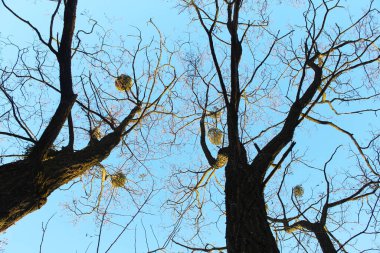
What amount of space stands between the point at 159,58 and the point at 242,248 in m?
4.03

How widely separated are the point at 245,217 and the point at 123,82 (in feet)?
10.1

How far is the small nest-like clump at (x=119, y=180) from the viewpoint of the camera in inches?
195

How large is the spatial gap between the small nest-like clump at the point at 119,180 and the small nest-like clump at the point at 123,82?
122cm

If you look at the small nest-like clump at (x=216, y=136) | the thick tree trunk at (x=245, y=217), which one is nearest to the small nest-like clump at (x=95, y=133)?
the small nest-like clump at (x=216, y=136)

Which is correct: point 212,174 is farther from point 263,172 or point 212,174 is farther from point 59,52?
point 59,52

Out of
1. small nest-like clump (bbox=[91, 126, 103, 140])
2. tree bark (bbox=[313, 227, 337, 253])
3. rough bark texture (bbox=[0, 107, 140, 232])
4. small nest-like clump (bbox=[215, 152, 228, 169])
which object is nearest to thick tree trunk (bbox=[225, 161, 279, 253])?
tree bark (bbox=[313, 227, 337, 253])

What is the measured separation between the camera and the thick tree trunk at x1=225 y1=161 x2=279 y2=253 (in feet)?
6.49

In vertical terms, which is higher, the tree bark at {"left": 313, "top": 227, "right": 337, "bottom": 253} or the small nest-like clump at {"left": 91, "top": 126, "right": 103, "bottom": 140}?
the small nest-like clump at {"left": 91, "top": 126, "right": 103, "bottom": 140}

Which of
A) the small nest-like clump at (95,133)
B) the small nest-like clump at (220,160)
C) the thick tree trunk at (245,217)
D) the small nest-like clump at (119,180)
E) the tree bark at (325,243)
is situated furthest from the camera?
the small nest-like clump at (119,180)

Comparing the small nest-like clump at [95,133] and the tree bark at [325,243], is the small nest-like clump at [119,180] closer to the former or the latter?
the small nest-like clump at [95,133]

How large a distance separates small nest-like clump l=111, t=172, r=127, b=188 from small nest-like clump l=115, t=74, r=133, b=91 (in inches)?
48.0

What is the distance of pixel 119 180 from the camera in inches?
194

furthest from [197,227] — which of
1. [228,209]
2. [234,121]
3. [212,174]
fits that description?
[234,121]

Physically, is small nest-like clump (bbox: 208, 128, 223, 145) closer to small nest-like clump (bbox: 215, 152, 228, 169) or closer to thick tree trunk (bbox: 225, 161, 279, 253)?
small nest-like clump (bbox: 215, 152, 228, 169)
